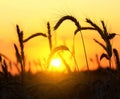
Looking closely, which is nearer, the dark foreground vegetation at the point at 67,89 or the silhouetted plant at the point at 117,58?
the dark foreground vegetation at the point at 67,89

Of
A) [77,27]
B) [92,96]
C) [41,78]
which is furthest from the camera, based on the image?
[41,78]

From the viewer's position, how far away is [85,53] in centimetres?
782

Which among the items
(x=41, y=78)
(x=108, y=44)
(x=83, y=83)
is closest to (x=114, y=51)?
(x=108, y=44)

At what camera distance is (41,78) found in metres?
10.5

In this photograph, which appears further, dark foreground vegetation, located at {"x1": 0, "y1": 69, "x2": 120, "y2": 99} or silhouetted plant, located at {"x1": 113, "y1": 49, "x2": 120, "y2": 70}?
silhouetted plant, located at {"x1": 113, "y1": 49, "x2": 120, "y2": 70}

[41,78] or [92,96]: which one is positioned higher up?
[41,78]

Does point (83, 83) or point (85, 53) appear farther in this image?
point (85, 53)

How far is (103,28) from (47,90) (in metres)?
1.20

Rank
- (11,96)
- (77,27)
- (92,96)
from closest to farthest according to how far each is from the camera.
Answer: (92,96)
(11,96)
(77,27)

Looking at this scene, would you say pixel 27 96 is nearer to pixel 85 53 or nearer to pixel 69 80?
pixel 69 80

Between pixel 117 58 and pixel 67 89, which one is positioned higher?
pixel 117 58

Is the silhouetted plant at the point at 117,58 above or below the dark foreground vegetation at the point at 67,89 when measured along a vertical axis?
above

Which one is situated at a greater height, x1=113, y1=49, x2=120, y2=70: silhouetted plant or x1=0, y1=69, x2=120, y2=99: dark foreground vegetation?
x1=113, y1=49, x2=120, y2=70: silhouetted plant

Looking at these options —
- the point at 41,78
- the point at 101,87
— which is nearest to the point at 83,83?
the point at 101,87
